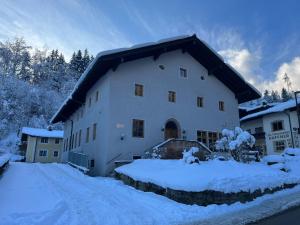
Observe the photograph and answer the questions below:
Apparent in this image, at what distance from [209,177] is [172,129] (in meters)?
11.1

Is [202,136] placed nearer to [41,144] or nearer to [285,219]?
[285,219]

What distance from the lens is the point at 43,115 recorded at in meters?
61.3

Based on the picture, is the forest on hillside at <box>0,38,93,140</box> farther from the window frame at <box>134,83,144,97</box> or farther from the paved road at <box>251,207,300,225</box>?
the paved road at <box>251,207,300,225</box>

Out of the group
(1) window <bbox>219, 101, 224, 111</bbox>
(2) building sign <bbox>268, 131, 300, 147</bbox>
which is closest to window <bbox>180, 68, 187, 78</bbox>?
(1) window <bbox>219, 101, 224, 111</bbox>

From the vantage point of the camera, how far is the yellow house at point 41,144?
47291 mm

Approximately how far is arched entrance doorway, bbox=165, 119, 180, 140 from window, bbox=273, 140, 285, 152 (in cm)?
1596

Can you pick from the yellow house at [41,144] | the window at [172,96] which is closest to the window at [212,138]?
the window at [172,96]

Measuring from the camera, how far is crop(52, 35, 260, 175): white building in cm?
1786

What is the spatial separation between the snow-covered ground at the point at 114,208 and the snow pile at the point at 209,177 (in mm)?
562

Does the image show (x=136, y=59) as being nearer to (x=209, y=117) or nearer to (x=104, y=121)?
(x=104, y=121)

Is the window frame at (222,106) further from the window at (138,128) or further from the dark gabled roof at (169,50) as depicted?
the window at (138,128)

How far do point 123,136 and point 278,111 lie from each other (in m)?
20.1

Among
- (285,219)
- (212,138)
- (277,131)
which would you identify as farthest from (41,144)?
(285,219)

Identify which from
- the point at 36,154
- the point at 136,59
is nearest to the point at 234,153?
the point at 136,59
